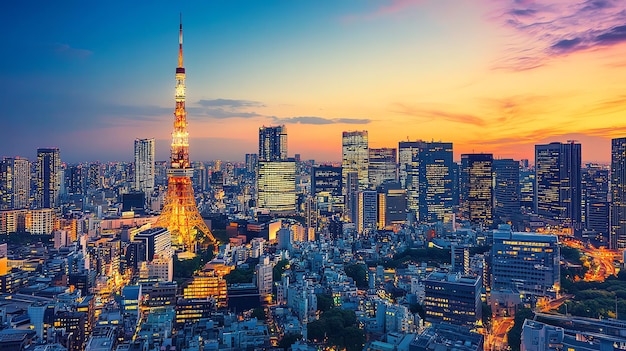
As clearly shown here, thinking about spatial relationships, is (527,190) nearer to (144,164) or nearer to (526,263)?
(526,263)

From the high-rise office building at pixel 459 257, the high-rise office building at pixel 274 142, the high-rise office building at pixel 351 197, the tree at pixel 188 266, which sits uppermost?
the high-rise office building at pixel 274 142

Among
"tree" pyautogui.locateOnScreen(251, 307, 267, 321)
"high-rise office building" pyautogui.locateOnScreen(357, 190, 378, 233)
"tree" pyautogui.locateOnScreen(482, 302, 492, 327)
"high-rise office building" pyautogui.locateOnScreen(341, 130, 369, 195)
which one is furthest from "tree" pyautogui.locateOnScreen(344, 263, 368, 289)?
"high-rise office building" pyautogui.locateOnScreen(341, 130, 369, 195)

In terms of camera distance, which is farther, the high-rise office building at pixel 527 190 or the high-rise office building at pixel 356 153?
the high-rise office building at pixel 356 153

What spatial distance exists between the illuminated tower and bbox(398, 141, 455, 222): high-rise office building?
1697 centimetres

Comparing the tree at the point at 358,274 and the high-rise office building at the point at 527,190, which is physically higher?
the high-rise office building at the point at 527,190

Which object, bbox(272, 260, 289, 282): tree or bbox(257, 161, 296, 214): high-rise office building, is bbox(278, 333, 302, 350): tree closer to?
bbox(272, 260, 289, 282): tree

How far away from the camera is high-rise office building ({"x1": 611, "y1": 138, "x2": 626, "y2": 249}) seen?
2022 cm

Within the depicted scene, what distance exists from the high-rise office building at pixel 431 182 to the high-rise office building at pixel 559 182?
19.6ft

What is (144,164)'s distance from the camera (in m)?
40.3

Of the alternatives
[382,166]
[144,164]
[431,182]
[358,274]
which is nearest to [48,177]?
[144,164]

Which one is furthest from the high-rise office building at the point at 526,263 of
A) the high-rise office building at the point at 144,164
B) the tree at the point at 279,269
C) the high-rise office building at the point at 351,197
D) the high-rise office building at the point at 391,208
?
the high-rise office building at the point at 144,164

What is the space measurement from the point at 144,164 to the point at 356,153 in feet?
54.6

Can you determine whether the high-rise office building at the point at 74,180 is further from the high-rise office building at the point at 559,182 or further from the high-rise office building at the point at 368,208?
the high-rise office building at the point at 559,182

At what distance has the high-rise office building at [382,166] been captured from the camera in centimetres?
4069
